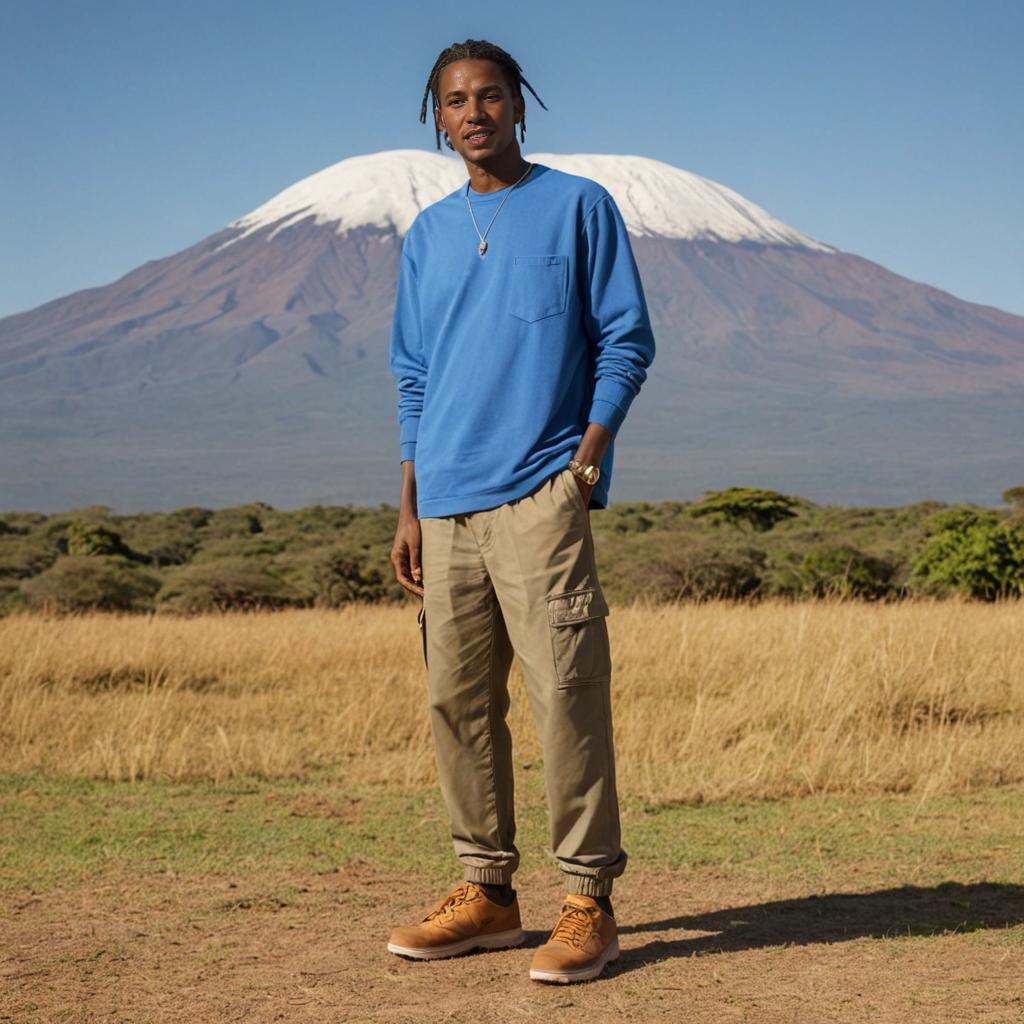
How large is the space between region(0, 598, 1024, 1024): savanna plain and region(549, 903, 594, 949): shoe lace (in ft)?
0.37

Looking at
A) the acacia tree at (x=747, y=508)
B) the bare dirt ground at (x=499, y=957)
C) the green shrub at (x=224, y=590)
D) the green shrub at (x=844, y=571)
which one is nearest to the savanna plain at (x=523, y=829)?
the bare dirt ground at (x=499, y=957)

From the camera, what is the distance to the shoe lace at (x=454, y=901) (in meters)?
3.47

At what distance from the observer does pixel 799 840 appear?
188 inches

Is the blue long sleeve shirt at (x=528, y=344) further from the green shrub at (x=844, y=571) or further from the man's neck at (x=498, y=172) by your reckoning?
the green shrub at (x=844, y=571)

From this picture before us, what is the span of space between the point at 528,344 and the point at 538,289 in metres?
0.13

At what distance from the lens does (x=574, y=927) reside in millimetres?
3270

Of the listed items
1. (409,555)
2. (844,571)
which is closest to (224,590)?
(844,571)

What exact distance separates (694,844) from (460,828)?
1494mm

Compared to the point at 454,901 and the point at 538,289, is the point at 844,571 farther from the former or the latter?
the point at 538,289

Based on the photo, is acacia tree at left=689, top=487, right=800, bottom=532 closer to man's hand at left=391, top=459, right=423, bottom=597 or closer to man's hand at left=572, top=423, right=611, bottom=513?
man's hand at left=391, top=459, right=423, bottom=597

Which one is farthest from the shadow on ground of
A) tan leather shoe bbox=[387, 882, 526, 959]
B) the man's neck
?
the man's neck

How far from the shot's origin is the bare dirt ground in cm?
303

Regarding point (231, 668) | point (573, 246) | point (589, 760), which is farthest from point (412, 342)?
point (231, 668)

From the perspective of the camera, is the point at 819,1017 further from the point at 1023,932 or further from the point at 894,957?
the point at 1023,932
